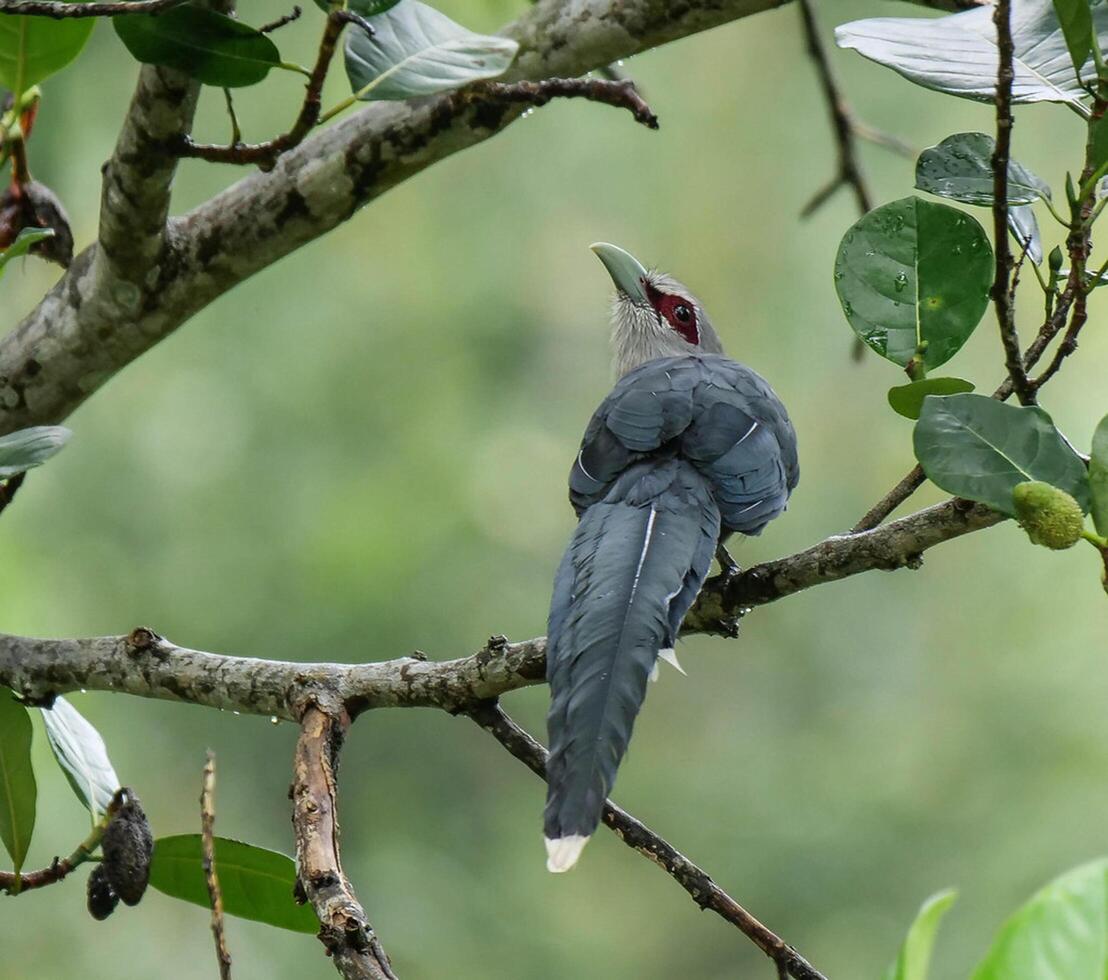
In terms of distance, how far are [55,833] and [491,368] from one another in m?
3.50

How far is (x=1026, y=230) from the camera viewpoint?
8.48 feet

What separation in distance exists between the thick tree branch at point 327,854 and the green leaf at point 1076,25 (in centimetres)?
174

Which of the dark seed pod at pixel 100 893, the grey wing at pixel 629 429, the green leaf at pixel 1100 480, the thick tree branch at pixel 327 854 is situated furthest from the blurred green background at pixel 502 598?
the green leaf at pixel 1100 480

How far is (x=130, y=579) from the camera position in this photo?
6738mm

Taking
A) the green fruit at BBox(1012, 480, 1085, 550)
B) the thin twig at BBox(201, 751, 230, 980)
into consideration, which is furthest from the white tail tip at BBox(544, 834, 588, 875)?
the green fruit at BBox(1012, 480, 1085, 550)

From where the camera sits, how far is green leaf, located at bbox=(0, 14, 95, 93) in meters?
2.71

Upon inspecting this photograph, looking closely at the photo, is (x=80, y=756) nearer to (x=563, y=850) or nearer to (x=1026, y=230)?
(x=563, y=850)

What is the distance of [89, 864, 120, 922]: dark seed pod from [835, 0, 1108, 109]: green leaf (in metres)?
2.04

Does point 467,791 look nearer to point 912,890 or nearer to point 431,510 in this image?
point 431,510

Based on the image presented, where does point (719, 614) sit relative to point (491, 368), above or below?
above

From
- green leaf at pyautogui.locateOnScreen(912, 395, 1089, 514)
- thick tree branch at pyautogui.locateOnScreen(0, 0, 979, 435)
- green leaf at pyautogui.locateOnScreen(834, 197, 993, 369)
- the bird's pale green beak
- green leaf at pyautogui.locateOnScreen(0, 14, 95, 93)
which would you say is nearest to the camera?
green leaf at pyautogui.locateOnScreen(912, 395, 1089, 514)

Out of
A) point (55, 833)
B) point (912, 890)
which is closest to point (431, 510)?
point (55, 833)

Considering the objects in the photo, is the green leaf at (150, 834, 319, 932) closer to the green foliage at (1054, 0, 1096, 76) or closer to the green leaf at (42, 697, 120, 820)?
the green leaf at (42, 697, 120, 820)

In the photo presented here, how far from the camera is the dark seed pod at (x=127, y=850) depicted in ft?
7.47
